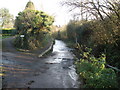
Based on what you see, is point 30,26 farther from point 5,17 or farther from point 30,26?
point 5,17

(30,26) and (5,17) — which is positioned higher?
(5,17)

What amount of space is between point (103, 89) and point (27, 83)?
11.4 ft

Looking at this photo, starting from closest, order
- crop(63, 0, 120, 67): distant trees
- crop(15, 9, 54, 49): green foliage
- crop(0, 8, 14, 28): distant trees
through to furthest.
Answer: crop(63, 0, 120, 67): distant trees → crop(15, 9, 54, 49): green foliage → crop(0, 8, 14, 28): distant trees

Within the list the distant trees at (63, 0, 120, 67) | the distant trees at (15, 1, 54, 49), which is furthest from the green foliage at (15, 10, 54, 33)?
the distant trees at (63, 0, 120, 67)

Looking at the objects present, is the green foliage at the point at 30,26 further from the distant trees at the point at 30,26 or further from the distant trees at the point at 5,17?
the distant trees at the point at 5,17

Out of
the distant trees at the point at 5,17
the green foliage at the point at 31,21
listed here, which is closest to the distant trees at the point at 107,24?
the green foliage at the point at 31,21

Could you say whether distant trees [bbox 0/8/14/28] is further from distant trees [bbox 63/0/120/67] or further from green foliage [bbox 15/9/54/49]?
distant trees [bbox 63/0/120/67]

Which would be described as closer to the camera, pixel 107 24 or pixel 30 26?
pixel 107 24

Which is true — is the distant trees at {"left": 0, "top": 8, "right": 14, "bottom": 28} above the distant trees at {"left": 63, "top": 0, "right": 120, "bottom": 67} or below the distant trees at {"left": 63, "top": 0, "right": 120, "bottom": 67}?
above

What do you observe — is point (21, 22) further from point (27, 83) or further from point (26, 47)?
point (27, 83)

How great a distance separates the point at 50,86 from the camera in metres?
5.88

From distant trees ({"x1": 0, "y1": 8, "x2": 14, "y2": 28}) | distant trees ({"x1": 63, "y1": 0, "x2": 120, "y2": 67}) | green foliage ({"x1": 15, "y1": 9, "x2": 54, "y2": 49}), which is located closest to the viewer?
distant trees ({"x1": 63, "y1": 0, "x2": 120, "y2": 67})

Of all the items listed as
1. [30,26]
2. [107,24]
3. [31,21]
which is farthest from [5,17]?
[107,24]

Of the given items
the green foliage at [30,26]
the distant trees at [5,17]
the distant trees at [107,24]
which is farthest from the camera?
the distant trees at [5,17]
